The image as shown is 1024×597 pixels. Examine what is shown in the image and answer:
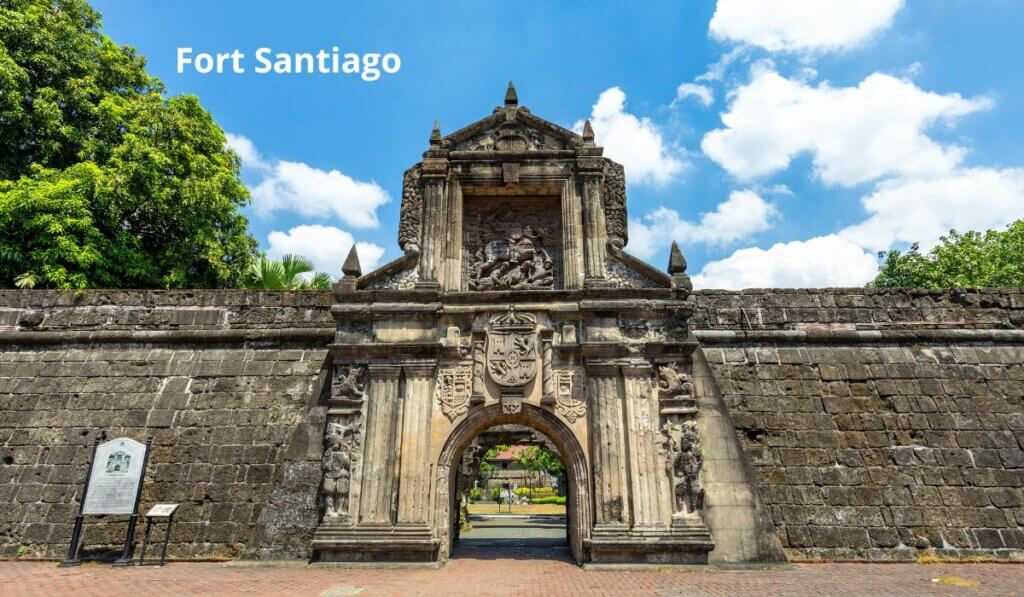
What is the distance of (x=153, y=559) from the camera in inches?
322

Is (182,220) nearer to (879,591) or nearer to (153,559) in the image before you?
(153,559)

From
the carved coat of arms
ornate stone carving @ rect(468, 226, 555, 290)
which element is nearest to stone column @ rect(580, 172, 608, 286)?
ornate stone carving @ rect(468, 226, 555, 290)

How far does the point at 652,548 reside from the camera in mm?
7719

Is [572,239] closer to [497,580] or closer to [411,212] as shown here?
[411,212]

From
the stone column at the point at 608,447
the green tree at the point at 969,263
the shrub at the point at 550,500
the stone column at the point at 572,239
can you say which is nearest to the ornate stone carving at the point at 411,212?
the stone column at the point at 572,239

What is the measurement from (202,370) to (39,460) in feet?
9.49

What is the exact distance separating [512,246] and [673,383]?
12.5 feet

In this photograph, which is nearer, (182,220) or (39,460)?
(39,460)

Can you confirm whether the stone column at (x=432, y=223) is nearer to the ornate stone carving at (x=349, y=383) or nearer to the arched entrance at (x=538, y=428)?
the ornate stone carving at (x=349, y=383)

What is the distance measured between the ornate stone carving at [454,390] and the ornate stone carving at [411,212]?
7.70ft

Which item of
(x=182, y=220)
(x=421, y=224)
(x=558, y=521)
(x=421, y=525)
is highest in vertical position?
(x=182, y=220)

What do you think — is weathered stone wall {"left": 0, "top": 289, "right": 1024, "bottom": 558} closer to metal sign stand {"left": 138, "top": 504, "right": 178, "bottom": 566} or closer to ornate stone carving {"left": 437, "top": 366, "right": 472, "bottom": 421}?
metal sign stand {"left": 138, "top": 504, "right": 178, "bottom": 566}

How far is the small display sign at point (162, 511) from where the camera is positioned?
26.0 feet

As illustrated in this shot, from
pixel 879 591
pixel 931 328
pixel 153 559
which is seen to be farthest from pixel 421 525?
pixel 931 328
